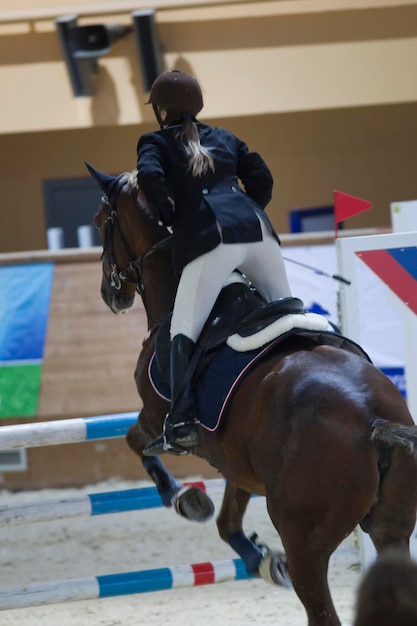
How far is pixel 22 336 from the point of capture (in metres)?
7.82

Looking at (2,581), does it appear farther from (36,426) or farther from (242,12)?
(242,12)

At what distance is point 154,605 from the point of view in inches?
195

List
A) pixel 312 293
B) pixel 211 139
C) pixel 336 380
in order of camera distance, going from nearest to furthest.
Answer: pixel 336 380
pixel 211 139
pixel 312 293

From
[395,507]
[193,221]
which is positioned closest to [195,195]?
[193,221]

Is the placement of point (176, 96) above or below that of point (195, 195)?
above

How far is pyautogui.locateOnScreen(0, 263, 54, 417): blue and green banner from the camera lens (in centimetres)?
776

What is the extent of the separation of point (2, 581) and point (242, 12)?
573 cm

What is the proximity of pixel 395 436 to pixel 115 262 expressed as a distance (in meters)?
1.89

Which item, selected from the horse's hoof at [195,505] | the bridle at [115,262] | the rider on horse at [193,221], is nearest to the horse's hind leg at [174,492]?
the horse's hoof at [195,505]

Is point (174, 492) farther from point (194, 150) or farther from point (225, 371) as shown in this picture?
point (194, 150)

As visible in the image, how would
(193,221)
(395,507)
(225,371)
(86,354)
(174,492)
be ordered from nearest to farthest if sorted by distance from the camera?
(395,507) < (225,371) < (193,221) < (174,492) < (86,354)

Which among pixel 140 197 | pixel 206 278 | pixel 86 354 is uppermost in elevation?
pixel 140 197

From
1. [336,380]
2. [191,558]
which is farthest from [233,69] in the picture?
[336,380]

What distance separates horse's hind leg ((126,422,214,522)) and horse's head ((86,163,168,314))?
25.4 inches
